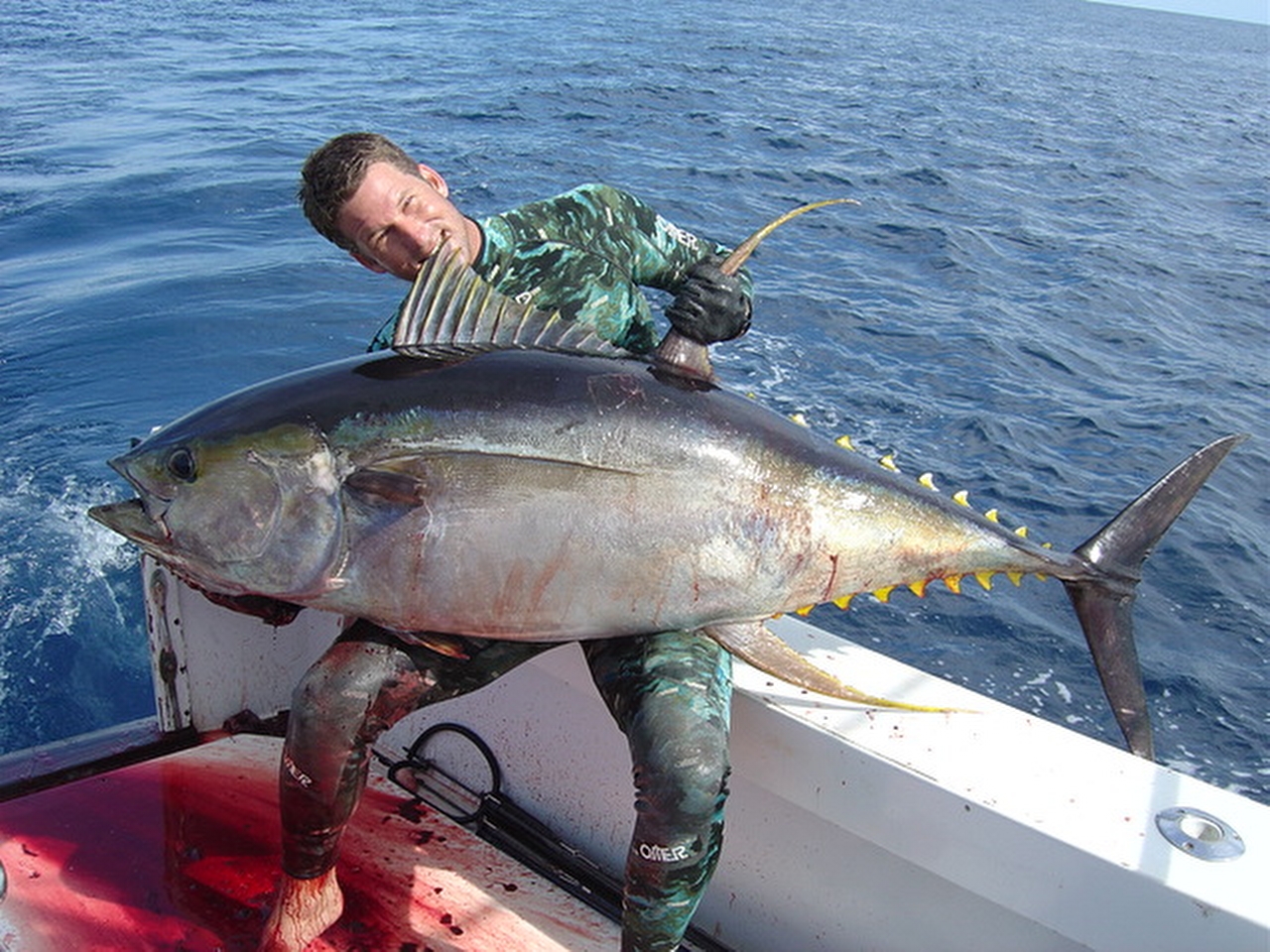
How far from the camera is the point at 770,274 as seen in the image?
978 cm

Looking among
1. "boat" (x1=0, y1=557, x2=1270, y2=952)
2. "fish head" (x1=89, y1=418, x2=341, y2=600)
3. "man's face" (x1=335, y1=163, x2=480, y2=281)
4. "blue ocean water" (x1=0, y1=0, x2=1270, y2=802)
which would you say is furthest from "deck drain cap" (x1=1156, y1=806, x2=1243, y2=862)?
"blue ocean water" (x1=0, y1=0, x2=1270, y2=802)

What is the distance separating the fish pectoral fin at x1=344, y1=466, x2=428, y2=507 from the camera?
79.2 inches

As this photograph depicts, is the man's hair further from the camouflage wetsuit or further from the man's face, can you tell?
the camouflage wetsuit

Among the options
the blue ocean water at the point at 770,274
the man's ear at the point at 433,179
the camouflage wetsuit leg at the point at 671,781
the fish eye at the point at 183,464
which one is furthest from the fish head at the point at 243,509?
the blue ocean water at the point at 770,274

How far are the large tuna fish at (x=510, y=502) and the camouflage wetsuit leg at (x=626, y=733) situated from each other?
0.11m

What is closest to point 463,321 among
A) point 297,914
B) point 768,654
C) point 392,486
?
point 392,486

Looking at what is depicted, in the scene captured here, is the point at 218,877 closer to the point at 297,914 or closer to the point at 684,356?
the point at 297,914

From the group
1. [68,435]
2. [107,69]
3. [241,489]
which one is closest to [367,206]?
[241,489]

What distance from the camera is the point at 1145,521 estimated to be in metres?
2.46

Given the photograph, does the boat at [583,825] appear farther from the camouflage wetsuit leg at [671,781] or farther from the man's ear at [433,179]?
the man's ear at [433,179]

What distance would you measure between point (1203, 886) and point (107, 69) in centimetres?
1772

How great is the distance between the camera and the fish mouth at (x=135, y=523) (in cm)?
210

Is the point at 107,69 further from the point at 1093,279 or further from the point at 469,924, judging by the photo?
the point at 469,924

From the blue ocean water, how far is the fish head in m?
2.56
